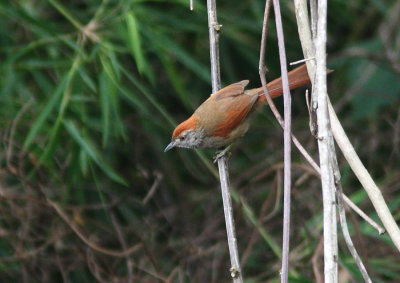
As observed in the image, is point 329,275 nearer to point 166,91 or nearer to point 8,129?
point 8,129

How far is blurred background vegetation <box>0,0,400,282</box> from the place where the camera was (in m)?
4.28

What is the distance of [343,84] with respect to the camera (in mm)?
6746

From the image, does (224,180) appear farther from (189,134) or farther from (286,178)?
(189,134)

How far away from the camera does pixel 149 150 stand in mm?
5848

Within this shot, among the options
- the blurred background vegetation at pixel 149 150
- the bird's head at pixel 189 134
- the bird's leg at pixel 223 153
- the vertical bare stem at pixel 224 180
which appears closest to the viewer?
the vertical bare stem at pixel 224 180

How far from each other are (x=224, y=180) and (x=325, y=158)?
3.00ft

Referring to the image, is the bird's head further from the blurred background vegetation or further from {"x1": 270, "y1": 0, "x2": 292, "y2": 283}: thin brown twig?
{"x1": 270, "y1": 0, "x2": 292, "y2": 283}: thin brown twig

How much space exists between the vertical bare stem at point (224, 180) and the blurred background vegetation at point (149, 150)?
35 cm

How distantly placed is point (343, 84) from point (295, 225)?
2.49 metres

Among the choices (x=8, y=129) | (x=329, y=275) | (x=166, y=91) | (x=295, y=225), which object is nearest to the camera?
(x=329, y=275)

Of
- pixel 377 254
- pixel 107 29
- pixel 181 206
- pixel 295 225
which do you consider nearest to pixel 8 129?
pixel 107 29

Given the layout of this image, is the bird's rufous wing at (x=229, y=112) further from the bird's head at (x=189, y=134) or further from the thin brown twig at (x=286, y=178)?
the thin brown twig at (x=286, y=178)

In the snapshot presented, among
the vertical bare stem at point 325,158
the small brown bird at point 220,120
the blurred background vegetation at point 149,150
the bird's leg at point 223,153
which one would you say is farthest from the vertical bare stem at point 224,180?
the small brown bird at point 220,120

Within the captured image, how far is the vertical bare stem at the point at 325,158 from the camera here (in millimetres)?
2072
